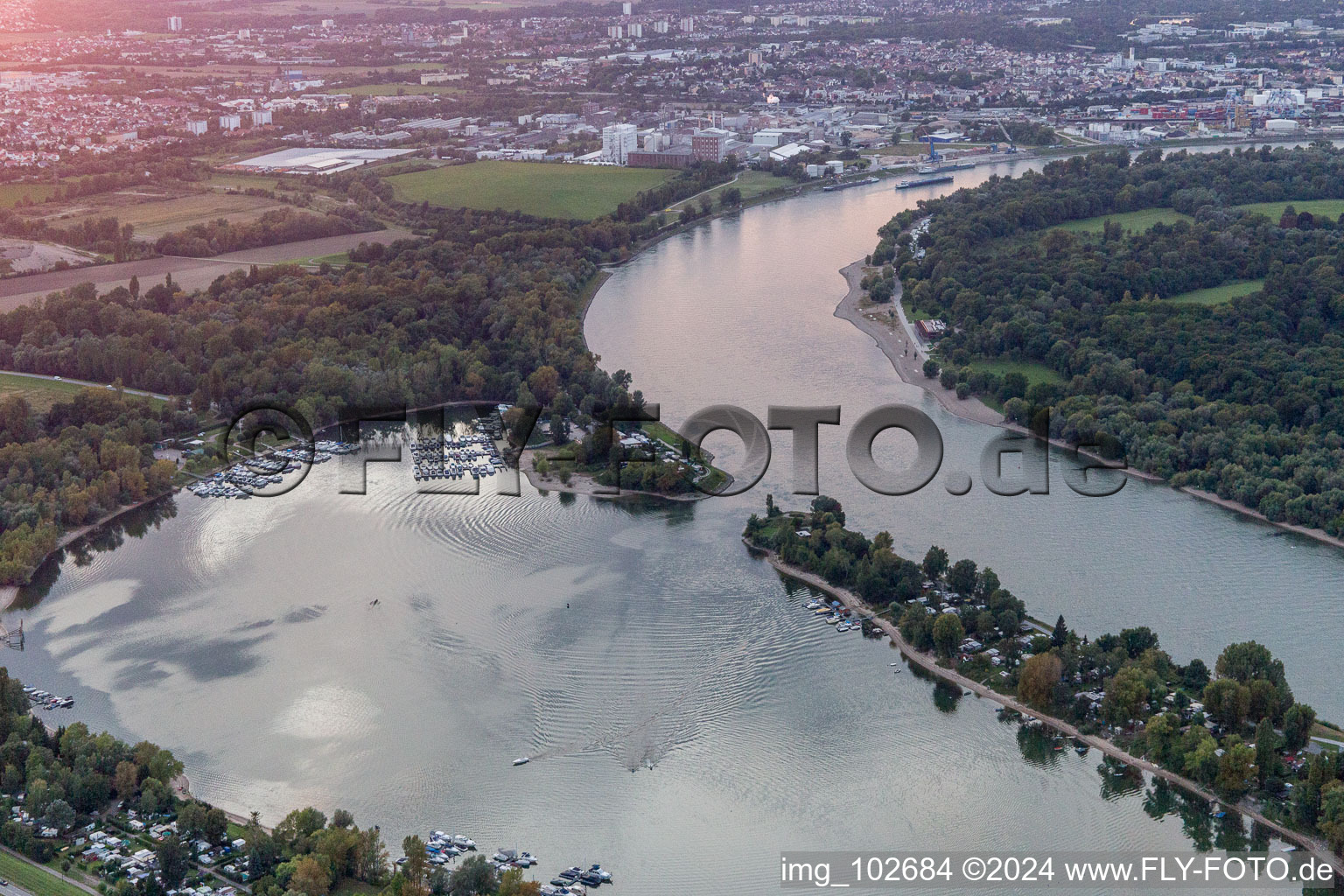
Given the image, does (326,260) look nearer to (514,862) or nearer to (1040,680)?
(1040,680)

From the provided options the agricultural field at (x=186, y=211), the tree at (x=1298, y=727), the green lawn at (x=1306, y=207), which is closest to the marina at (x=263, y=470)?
the tree at (x=1298, y=727)

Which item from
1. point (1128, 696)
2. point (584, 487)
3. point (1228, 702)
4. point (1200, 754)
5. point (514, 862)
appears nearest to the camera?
point (514, 862)

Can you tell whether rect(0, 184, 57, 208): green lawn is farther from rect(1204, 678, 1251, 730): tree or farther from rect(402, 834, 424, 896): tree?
rect(1204, 678, 1251, 730): tree

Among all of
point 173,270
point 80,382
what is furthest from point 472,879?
point 173,270

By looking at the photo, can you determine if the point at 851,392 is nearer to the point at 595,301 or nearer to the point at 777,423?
the point at 777,423

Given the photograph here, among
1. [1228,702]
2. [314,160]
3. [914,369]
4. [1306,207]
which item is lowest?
[1228,702]

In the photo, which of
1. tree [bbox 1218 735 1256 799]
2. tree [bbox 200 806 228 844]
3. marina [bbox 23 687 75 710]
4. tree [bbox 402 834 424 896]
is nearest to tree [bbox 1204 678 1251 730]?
tree [bbox 1218 735 1256 799]

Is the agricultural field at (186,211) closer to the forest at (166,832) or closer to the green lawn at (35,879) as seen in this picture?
the forest at (166,832)
